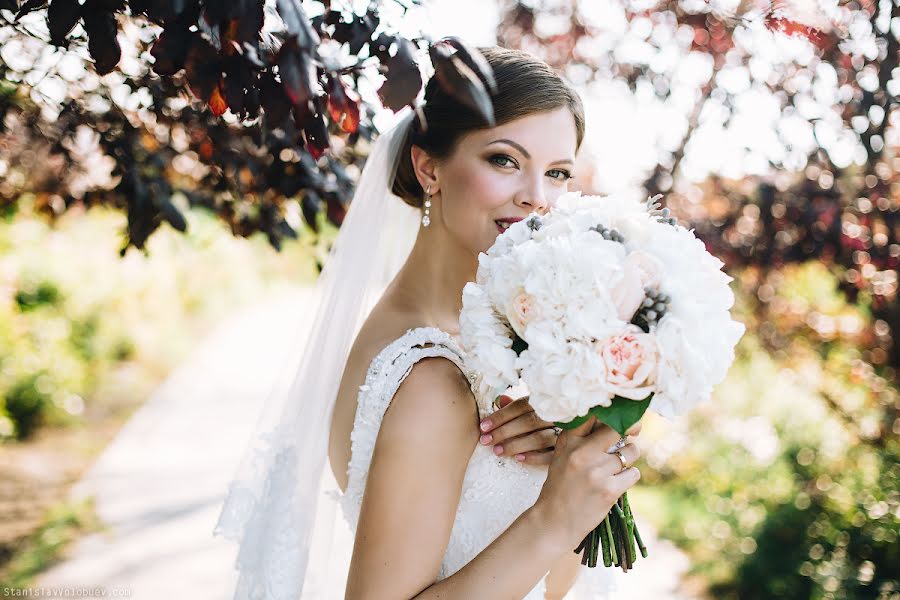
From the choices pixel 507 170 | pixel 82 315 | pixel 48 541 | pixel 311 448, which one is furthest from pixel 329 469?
pixel 82 315

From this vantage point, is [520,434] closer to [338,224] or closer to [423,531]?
[423,531]

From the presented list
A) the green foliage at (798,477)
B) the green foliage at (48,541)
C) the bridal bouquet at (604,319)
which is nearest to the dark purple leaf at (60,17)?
the bridal bouquet at (604,319)

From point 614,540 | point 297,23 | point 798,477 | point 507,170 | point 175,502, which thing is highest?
point 297,23

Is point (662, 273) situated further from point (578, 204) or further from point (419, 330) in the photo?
point (419, 330)

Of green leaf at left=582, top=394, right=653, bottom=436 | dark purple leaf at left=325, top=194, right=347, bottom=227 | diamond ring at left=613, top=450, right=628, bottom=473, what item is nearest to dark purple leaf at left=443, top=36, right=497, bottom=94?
green leaf at left=582, top=394, right=653, bottom=436

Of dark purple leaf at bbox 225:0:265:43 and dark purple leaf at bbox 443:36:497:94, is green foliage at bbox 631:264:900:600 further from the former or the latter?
dark purple leaf at bbox 225:0:265:43

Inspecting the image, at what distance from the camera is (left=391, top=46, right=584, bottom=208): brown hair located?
2.19 metres

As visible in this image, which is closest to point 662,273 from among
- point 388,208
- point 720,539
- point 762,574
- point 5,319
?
point 388,208

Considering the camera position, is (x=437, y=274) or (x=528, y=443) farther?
(x=437, y=274)

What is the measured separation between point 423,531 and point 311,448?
74 cm

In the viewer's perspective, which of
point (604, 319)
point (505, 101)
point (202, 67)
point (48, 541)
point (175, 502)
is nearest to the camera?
point (202, 67)

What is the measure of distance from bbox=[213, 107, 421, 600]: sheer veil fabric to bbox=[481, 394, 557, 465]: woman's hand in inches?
27.0

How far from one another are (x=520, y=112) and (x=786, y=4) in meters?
1.47

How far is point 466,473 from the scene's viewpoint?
2.05 meters
